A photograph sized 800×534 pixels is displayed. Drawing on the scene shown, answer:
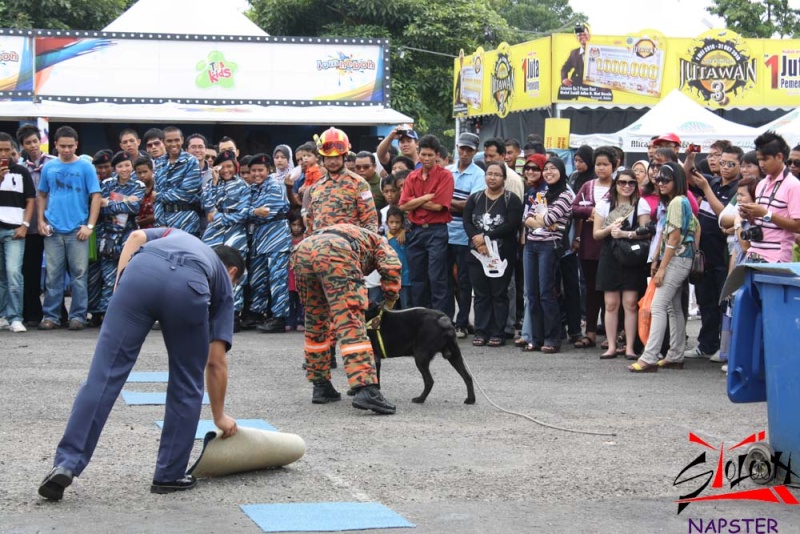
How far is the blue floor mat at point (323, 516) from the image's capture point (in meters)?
5.25

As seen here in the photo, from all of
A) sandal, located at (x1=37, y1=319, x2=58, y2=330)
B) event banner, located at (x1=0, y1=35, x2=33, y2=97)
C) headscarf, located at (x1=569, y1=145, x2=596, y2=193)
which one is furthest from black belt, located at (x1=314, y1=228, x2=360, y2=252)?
event banner, located at (x1=0, y1=35, x2=33, y2=97)

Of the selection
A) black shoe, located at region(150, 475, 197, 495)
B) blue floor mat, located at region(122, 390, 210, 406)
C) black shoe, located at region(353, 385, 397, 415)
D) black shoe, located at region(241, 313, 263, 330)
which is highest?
black shoe, located at region(150, 475, 197, 495)

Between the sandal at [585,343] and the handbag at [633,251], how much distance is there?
4.49 ft

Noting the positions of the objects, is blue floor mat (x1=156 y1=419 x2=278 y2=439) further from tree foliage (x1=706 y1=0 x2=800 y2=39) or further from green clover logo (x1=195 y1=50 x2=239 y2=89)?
tree foliage (x1=706 y1=0 x2=800 y2=39)

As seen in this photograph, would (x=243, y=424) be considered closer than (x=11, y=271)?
Yes

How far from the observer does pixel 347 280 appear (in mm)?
7953

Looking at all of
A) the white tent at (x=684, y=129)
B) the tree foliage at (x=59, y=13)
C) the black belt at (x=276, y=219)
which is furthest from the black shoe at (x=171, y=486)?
the tree foliage at (x=59, y=13)

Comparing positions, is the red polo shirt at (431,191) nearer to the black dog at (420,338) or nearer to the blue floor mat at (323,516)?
the black dog at (420,338)

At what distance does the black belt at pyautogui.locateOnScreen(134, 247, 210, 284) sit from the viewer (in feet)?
19.1

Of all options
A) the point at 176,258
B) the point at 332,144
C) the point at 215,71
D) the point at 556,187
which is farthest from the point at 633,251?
the point at 215,71

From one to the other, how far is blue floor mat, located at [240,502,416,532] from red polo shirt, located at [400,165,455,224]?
6531 mm

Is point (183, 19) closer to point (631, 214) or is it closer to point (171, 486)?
point (631, 214)

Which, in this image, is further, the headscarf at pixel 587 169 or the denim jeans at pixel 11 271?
the denim jeans at pixel 11 271

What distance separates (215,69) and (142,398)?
45.9 ft
